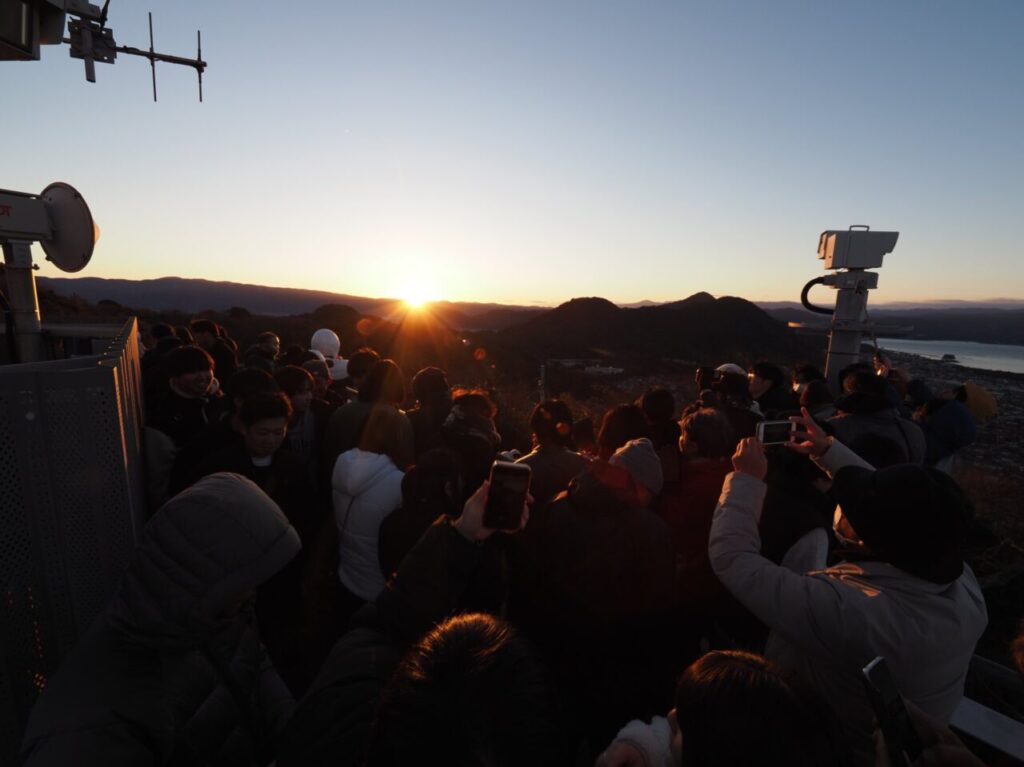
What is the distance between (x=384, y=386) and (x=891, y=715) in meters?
3.43

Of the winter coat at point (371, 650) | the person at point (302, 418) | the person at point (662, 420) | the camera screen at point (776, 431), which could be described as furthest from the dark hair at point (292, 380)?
the camera screen at point (776, 431)

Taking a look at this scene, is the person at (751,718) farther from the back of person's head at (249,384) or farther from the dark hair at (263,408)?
the back of person's head at (249,384)

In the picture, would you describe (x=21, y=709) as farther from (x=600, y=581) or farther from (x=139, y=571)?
(x=600, y=581)

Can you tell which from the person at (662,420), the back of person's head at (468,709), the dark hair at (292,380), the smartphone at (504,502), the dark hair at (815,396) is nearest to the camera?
the back of person's head at (468,709)

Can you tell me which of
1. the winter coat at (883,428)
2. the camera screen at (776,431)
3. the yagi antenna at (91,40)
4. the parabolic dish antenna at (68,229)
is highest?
the yagi antenna at (91,40)

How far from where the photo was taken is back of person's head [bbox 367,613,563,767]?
863 mm

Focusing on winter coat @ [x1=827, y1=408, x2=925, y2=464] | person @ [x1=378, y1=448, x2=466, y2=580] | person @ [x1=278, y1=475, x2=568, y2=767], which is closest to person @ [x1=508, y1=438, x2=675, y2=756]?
person @ [x1=378, y1=448, x2=466, y2=580]

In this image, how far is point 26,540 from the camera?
78.8 inches

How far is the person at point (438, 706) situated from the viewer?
0.87m

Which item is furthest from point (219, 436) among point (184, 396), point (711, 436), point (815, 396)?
point (815, 396)

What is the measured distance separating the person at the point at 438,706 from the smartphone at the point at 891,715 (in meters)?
0.70

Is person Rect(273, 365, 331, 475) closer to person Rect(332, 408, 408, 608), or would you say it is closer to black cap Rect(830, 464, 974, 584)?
person Rect(332, 408, 408, 608)

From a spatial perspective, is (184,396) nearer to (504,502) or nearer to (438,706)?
(504,502)

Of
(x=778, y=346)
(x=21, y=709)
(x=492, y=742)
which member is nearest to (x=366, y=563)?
(x=21, y=709)
